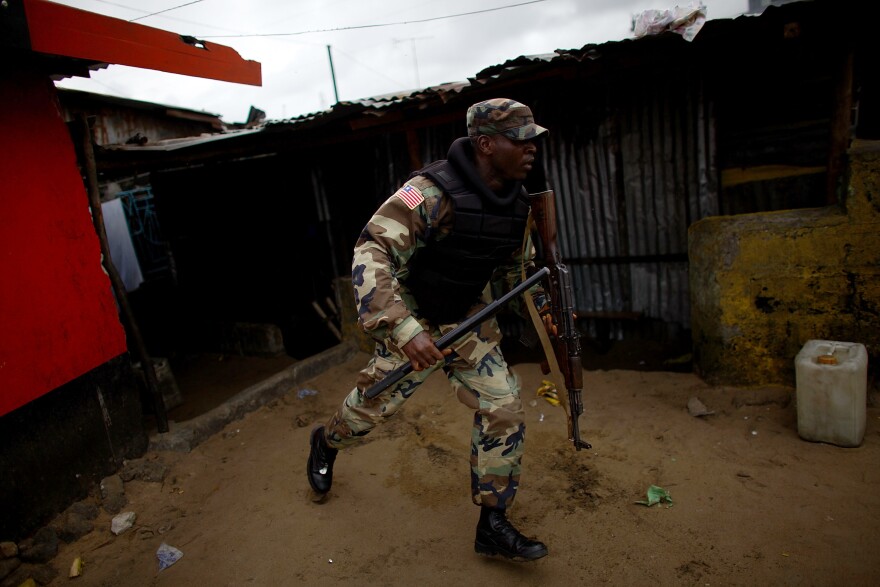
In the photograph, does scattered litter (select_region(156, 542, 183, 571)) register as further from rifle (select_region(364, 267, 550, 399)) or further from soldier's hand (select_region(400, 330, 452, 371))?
soldier's hand (select_region(400, 330, 452, 371))

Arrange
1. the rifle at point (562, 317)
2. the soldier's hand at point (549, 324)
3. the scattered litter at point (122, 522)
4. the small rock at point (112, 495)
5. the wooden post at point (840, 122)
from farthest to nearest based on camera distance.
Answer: the wooden post at point (840, 122) < the small rock at point (112, 495) < the scattered litter at point (122, 522) < the soldier's hand at point (549, 324) < the rifle at point (562, 317)

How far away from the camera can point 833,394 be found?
123 inches

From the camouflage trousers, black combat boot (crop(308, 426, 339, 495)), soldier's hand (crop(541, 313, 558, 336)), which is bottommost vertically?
black combat boot (crop(308, 426, 339, 495))

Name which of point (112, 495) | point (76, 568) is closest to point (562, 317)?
point (76, 568)

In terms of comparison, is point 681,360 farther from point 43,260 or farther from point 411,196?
point 43,260

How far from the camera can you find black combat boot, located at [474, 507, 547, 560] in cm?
245

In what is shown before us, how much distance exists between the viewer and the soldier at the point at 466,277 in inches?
93.6

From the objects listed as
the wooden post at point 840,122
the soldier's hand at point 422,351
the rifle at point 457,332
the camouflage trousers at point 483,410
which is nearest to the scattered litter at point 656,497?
the camouflage trousers at point 483,410

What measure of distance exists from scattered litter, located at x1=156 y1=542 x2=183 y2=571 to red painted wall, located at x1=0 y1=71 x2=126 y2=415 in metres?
1.20

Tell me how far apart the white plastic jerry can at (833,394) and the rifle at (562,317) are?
1637 mm

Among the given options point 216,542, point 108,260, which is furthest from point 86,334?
point 216,542

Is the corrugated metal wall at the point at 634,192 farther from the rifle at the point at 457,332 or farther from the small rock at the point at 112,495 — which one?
the small rock at the point at 112,495

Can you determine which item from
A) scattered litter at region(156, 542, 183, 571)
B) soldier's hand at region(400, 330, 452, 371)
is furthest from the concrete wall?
scattered litter at region(156, 542, 183, 571)

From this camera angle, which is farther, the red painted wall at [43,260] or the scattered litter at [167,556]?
the red painted wall at [43,260]
